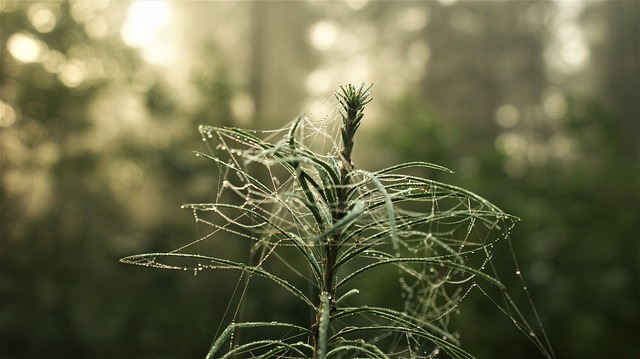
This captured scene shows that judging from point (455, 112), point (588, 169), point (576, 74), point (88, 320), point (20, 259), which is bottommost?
point (88, 320)

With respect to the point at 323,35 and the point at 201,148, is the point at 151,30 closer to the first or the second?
the point at 201,148

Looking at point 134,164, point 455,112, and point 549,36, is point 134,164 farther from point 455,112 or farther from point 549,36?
point 549,36

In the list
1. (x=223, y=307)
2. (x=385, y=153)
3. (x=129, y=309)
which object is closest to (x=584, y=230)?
(x=385, y=153)

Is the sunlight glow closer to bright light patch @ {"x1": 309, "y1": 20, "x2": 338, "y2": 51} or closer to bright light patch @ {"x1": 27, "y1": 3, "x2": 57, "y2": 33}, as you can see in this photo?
bright light patch @ {"x1": 27, "y1": 3, "x2": 57, "y2": 33}

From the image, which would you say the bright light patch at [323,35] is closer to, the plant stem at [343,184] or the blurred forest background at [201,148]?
the blurred forest background at [201,148]

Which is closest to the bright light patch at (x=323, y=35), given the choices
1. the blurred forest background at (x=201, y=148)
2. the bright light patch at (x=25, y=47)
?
the blurred forest background at (x=201, y=148)

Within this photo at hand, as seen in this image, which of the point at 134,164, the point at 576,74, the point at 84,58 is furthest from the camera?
the point at 576,74

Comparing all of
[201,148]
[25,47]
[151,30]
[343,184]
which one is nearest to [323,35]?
[151,30]
